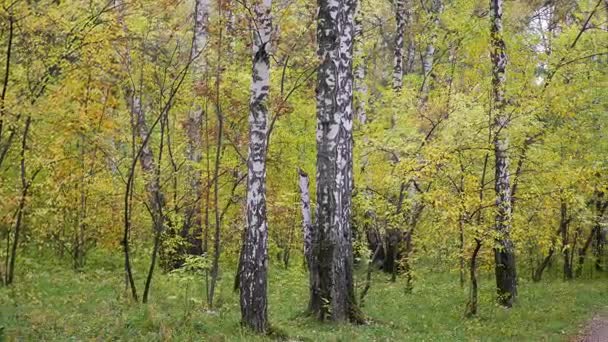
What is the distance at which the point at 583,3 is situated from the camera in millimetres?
19812

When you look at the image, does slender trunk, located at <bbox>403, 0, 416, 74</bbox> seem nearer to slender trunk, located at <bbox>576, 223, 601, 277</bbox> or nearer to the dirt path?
slender trunk, located at <bbox>576, 223, 601, 277</bbox>

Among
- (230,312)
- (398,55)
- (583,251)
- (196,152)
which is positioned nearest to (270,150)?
(196,152)

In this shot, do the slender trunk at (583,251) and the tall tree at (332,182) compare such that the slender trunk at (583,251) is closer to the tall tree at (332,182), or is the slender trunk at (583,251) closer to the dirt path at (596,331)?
the dirt path at (596,331)

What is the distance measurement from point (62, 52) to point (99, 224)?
200 inches

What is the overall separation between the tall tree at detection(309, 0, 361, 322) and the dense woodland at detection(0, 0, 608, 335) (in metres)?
0.03

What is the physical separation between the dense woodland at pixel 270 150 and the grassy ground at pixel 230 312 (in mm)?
380

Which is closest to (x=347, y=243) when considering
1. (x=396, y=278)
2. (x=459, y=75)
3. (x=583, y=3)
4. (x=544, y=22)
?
(x=396, y=278)

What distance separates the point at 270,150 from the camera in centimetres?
1772

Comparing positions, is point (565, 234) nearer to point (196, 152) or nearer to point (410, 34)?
point (410, 34)

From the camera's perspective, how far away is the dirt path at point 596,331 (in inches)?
466

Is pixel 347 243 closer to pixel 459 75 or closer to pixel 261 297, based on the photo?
pixel 261 297

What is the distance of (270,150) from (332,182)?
663 centimetres

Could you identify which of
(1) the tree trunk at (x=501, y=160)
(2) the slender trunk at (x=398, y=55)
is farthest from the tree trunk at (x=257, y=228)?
(2) the slender trunk at (x=398, y=55)

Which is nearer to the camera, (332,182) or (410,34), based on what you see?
(332,182)
